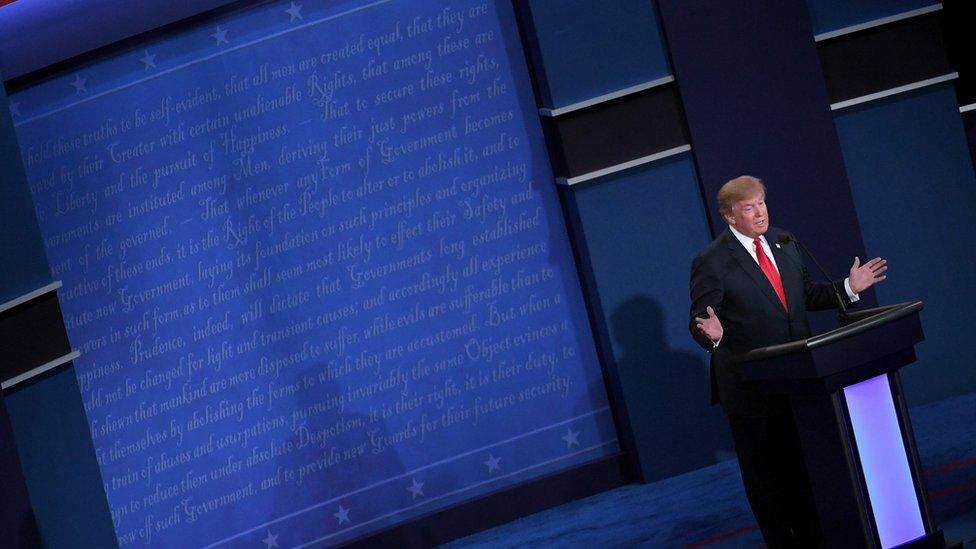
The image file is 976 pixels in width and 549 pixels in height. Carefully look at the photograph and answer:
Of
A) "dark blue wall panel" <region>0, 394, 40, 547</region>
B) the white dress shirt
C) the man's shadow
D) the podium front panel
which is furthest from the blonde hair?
"dark blue wall panel" <region>0, 394, 40, 547</region>

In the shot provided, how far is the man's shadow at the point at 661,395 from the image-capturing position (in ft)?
20.5

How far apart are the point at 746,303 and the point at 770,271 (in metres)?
0.18

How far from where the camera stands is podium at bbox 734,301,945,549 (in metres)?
3.87

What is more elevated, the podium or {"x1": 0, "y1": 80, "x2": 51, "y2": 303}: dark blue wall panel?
{"x1": 0, "y1": 80, "x2": 51, "y2": 303}: dark blue wall panel

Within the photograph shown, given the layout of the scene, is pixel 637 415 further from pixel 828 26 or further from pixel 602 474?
pixel 828 26

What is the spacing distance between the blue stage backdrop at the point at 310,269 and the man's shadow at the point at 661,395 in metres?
0.32

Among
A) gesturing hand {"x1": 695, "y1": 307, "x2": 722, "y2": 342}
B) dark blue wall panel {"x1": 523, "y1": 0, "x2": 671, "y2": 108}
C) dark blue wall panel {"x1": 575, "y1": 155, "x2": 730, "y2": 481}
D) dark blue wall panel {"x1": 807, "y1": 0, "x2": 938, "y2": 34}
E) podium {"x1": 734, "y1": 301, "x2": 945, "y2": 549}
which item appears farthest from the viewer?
dark blue wall panel {"x1": 807, "y1": 0, "x2": 938, "y2": 34}

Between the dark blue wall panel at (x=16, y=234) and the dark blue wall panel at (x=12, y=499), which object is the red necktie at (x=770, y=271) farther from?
the dark blue wall panel at (x=12, y=499)

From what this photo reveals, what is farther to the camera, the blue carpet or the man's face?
the blue carpet

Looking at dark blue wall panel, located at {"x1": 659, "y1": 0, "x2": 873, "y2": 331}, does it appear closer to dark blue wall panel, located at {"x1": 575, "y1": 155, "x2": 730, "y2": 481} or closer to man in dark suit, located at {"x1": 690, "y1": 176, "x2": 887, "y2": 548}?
dark blue wall panel, located at {"x1": 575, "y1": 155, "x2": 730, "y2": 481}

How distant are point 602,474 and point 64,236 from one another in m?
3.33

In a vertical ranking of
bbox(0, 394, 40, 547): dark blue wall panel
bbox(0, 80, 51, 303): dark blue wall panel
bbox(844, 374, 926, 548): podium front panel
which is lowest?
bbox(844, 374, 926, 548): podium front panel

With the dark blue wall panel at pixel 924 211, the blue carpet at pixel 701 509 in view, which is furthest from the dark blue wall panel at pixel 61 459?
the dark blue wall panel at pixel 924 211

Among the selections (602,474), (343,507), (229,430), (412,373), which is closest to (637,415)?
(602,474)
